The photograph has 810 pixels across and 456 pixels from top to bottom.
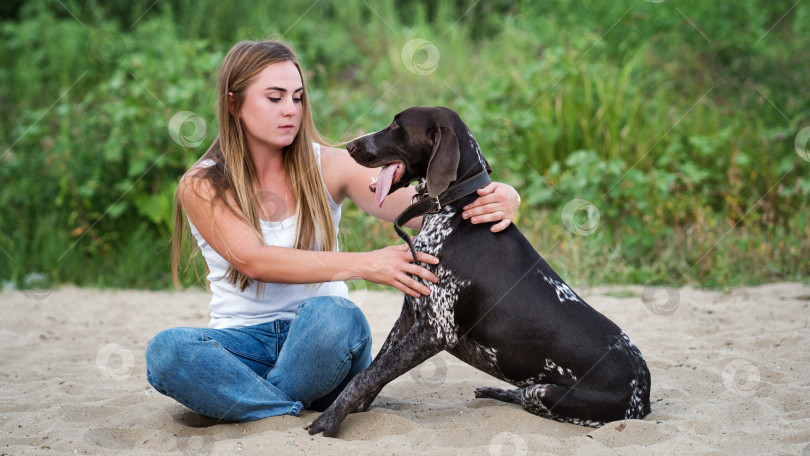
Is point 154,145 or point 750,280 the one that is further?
point 154,145

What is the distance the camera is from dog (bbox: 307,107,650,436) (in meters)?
3.14

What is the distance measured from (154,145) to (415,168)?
4.87 meters

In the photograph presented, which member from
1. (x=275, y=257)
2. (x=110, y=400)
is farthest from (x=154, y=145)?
(x=275, y=257)

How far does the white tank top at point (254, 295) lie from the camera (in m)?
3.64

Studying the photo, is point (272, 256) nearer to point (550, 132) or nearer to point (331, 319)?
point (331, 319)

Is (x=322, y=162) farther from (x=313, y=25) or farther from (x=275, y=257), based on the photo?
(x=313, y=25)

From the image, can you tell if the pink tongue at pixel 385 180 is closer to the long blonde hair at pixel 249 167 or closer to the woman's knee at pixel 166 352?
the long blonde hair at pixel 249 167

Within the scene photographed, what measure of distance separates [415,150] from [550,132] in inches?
179

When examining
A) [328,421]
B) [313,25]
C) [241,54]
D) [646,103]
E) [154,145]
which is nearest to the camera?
[328,421]

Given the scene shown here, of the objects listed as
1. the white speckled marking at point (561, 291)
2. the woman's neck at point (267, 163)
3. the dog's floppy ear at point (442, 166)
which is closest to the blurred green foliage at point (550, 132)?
the woman's neck at point (267, 163)

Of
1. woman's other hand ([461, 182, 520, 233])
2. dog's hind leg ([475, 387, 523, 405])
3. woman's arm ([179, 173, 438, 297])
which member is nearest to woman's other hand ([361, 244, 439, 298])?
woman's arm ([179, 173, 438, 297])

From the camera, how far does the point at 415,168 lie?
133 inches


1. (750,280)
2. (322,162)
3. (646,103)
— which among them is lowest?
(750,280)

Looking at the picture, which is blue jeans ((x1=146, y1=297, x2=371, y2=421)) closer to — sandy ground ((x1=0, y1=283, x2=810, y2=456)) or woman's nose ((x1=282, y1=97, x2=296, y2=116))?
sandy ground ((x1=0, y1=283, x2=810, y2=456))
